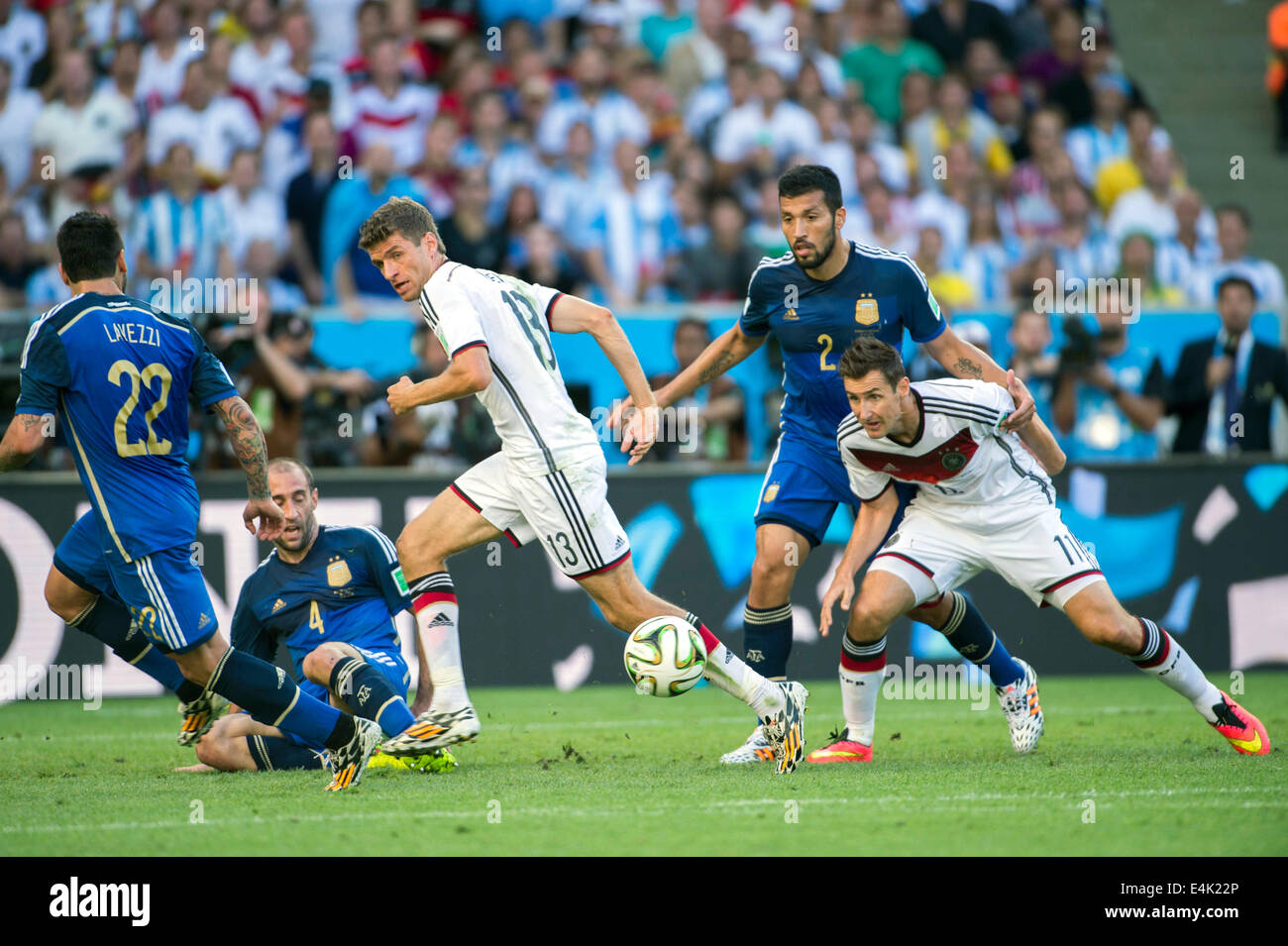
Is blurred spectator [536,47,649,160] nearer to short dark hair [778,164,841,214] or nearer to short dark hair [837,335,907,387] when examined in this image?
short dark hair [778,164,841,214]

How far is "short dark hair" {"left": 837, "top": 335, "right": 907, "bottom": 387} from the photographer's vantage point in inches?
235

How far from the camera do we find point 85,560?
636 centimetres

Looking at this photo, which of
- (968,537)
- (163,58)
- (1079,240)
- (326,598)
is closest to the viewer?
(968,537)

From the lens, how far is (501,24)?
14.6m

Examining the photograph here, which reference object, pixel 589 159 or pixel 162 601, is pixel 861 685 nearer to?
pixel 162 601

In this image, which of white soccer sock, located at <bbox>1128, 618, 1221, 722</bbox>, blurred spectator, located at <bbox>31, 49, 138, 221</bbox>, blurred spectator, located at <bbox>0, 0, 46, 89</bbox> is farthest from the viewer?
blurred spectator, located at <bbox>0, 0, 46, 89</bbox>

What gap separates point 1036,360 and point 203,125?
722 centimetres

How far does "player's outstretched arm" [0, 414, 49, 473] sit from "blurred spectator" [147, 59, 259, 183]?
7472 millimetres

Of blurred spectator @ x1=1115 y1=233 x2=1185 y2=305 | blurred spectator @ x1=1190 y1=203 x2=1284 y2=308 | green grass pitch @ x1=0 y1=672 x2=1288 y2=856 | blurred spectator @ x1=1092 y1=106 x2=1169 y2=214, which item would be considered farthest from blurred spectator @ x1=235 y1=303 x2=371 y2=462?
blurred spectator @ x1=1092 y1=106 x2=1169 y2=214

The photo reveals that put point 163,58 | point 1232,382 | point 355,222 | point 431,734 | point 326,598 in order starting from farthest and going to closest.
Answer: point 163,58 → point 355,222 → point 1232,382 → point 326,598 → point 431,734

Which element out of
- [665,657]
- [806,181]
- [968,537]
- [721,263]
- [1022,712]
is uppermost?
[721,263]

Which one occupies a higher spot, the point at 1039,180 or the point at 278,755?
the point at 1039,180

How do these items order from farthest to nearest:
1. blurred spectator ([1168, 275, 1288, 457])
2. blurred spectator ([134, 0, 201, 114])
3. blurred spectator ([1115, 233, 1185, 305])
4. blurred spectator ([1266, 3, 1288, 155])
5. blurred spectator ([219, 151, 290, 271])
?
blurred spectator ([1266, 3, 1288, 155])
blurred spectator ([134, 0, 201, 114])
blurred spectator ([1115, 233, 1185, 305])
blurred spectator ([219, 151, 290, 271])
blurred spectator ([1168, 275, 1288, 457])

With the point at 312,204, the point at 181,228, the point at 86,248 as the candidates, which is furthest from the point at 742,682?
the point at 181,228
